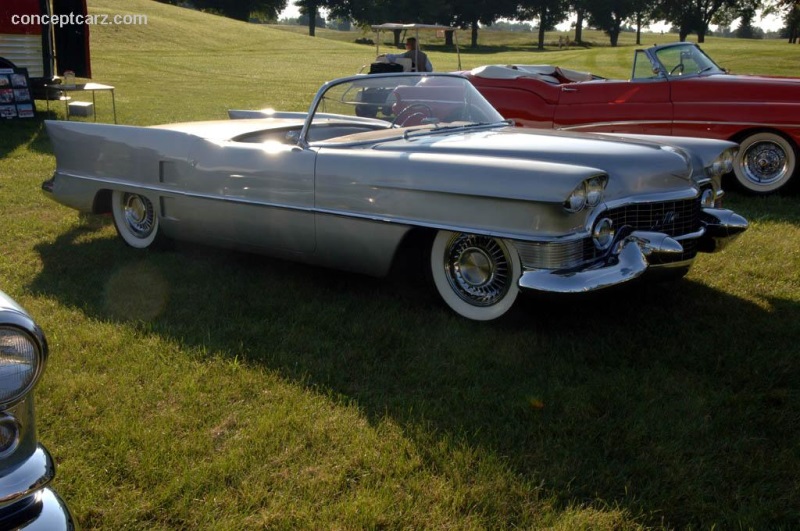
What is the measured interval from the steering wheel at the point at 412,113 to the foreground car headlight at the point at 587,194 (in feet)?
4.90

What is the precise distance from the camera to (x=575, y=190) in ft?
11.0

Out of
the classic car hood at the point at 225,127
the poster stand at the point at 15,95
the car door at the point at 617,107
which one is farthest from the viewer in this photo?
the poster stand at the point at 15,95

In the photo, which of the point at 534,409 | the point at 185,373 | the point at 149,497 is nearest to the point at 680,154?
the point at 534,409

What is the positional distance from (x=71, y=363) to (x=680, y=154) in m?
3.20

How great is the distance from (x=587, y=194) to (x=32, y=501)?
249cm

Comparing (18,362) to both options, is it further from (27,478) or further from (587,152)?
(587,152)

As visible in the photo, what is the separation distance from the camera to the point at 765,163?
6758mm

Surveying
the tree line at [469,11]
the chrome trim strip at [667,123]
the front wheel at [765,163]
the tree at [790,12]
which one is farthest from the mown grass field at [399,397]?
the tree line at [469,11]

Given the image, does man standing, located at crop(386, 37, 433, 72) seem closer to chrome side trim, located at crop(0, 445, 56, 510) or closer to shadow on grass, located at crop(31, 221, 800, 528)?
shadow on grass, located at crop(31, 221, 800, 528)

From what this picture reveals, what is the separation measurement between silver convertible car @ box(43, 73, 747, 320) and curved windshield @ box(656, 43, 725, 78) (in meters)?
2.89

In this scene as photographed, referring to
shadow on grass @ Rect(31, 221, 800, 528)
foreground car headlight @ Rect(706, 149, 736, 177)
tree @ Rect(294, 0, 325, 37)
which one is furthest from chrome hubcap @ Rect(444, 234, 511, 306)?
tree @ Rect(294, 0, 325, 37)

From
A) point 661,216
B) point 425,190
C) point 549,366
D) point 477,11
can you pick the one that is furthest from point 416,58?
point 477,11

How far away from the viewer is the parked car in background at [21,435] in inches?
64.4

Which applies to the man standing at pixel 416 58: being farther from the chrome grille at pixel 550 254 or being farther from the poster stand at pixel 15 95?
the chrome grille at pixel 550 254
